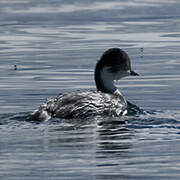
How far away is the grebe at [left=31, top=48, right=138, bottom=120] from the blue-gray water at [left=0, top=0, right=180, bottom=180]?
0.26 meters

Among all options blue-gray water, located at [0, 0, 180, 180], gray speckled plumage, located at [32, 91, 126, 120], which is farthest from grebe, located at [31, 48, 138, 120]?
blue-gray water, located at [0, 0, 180, 180]

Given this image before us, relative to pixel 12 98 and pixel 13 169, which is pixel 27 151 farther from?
pixel 12 98

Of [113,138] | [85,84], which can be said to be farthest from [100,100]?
[85,84]

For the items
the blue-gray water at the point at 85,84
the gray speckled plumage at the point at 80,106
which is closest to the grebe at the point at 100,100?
the gray speckled plumage at the point at 80,106

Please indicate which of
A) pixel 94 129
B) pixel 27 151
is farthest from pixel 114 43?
pixel 27 151

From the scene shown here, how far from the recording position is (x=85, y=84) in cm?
2016

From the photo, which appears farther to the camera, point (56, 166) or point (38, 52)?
point (38, 52)

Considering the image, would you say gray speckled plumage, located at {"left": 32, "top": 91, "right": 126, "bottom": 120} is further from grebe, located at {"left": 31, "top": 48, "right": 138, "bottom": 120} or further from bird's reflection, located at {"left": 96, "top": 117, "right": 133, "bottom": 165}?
bird's reflection, located at {"left": 96, "top": 117, "right": 133, "bottom": 165}

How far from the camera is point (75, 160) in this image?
1306 cm

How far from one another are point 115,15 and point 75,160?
1895 cm

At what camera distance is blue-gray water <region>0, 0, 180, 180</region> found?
12891 millimetres

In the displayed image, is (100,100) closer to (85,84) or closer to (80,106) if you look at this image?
(80,106)

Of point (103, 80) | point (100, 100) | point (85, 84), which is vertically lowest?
point (85, 84)

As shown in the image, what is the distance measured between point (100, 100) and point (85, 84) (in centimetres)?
299
